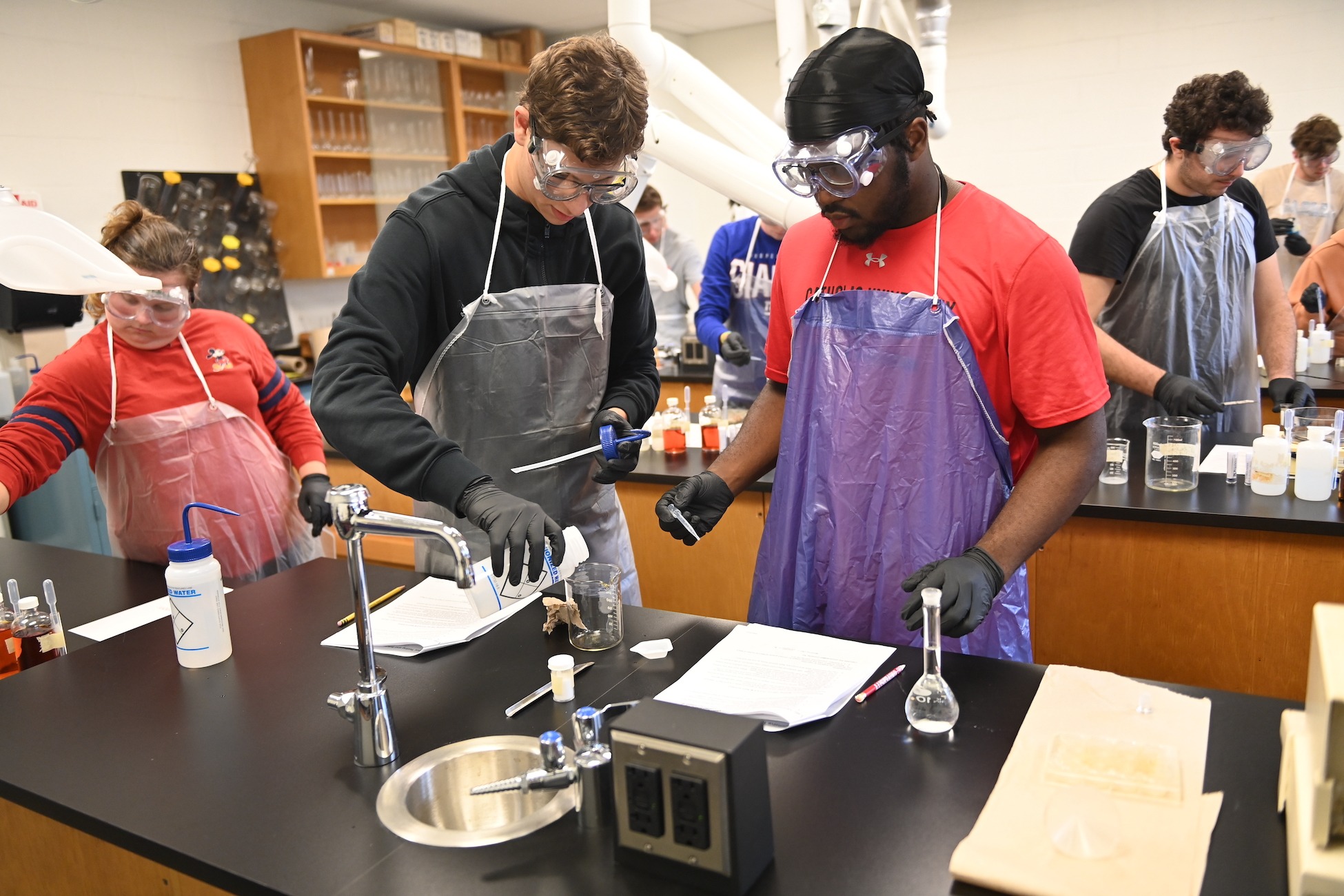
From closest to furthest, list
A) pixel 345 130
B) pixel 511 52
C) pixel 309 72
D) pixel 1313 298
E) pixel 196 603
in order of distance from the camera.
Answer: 1. pixel 196 603
2. pixel 1313 298
3. pixel 309 72
4. pixel 345 130
5. pixel 511 52

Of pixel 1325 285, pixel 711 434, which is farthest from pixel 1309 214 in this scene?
pixel 711 434

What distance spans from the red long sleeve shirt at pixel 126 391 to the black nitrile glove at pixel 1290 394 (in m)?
3.07

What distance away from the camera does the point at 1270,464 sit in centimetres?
234

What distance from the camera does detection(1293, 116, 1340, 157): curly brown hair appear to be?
5027 mm

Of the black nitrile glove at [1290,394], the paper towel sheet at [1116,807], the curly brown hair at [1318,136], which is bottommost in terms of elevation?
the paper towel sheet at [1116,807]

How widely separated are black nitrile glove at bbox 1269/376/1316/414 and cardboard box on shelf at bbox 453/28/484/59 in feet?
16.7

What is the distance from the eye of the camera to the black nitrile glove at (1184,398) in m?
2.68

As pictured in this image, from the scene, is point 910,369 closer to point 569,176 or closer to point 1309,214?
point 569,176

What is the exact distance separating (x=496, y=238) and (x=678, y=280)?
14.5 feet

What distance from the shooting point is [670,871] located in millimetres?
985

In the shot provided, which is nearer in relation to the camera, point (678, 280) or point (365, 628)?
point (365, 628)

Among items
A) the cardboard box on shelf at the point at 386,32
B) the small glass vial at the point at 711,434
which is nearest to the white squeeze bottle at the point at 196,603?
the small glass vial at the point at 711,434

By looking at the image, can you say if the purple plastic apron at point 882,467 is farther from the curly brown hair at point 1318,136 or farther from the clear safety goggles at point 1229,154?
the curly brown hair at point 1318,136

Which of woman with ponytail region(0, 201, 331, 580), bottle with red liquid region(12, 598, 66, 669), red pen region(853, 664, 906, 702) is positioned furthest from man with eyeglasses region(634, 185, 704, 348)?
red pen region(853, 664, 906, 702)
